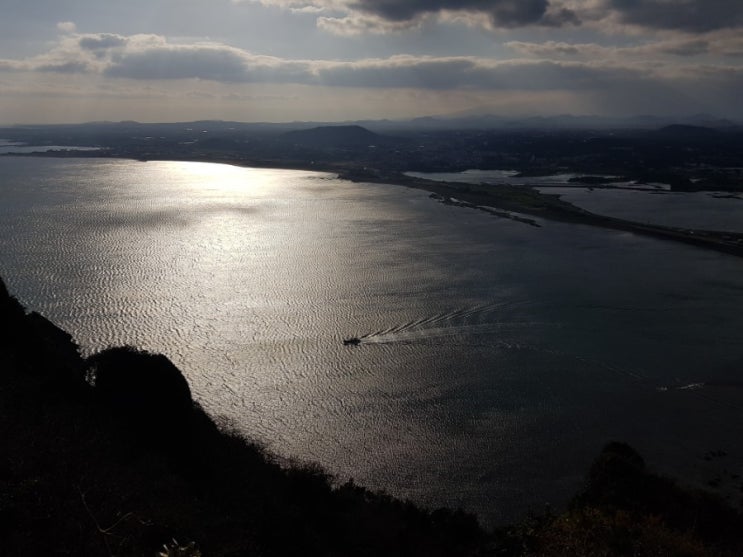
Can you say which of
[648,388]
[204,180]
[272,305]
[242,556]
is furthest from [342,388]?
[204,180]

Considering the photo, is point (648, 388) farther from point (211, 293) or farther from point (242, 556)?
A: point (211, 293)

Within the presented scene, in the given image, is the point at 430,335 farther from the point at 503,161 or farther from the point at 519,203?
the point at 503,161

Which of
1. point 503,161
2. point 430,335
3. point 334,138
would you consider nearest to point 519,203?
point 430,335

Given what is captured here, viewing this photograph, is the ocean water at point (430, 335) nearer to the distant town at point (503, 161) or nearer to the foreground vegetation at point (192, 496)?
the foreground vegetation at point (192, 496)

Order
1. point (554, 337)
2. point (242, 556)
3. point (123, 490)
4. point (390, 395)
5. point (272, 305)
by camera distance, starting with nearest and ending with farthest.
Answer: point (242, 556) < point (123, 490) < point (390, 395) < point (554, 337) < point (272, 305)

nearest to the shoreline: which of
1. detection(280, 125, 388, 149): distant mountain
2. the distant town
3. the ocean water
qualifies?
the distant town

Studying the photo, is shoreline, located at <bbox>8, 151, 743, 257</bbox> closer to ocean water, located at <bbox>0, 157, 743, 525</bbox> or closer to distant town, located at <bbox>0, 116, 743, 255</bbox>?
distant town, located at <bbox>0, 116, 743, 255</bbox>
